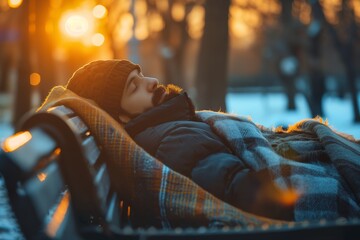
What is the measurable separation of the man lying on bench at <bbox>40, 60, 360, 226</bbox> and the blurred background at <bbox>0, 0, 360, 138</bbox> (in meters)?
1.33

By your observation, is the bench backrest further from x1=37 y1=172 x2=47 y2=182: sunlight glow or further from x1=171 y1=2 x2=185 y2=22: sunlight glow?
x1=171 y1=2 x2=185 y2=22: sunlight glow

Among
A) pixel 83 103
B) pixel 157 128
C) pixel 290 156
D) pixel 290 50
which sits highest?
pixel 83 103

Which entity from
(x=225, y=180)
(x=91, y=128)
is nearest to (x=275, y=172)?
(x=225, y=180)

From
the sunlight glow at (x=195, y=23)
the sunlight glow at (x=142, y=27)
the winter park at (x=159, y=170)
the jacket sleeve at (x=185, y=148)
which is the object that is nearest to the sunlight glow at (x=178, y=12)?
the sunlight glow at (x=195, y=23)

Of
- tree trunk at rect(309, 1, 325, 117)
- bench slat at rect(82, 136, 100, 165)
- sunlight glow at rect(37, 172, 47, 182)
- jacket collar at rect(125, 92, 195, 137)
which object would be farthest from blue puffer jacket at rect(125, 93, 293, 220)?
tree trunk at rect(309, 1, 325, 117)

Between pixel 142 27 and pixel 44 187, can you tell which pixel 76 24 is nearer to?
pixel 142 27

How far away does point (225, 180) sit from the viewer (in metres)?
2.52

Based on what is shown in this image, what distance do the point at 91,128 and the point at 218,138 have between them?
26.3 inches

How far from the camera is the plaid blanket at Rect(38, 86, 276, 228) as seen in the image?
229cm

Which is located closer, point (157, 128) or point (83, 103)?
point (83, 103)

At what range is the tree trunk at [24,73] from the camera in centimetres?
1271

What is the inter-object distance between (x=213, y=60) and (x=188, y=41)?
667 inches

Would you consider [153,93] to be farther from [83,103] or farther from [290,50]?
[290,50]

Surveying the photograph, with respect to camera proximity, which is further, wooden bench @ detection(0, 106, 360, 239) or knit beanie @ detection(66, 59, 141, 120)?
knit beanie @ detection(66, 59, 141, 120)
